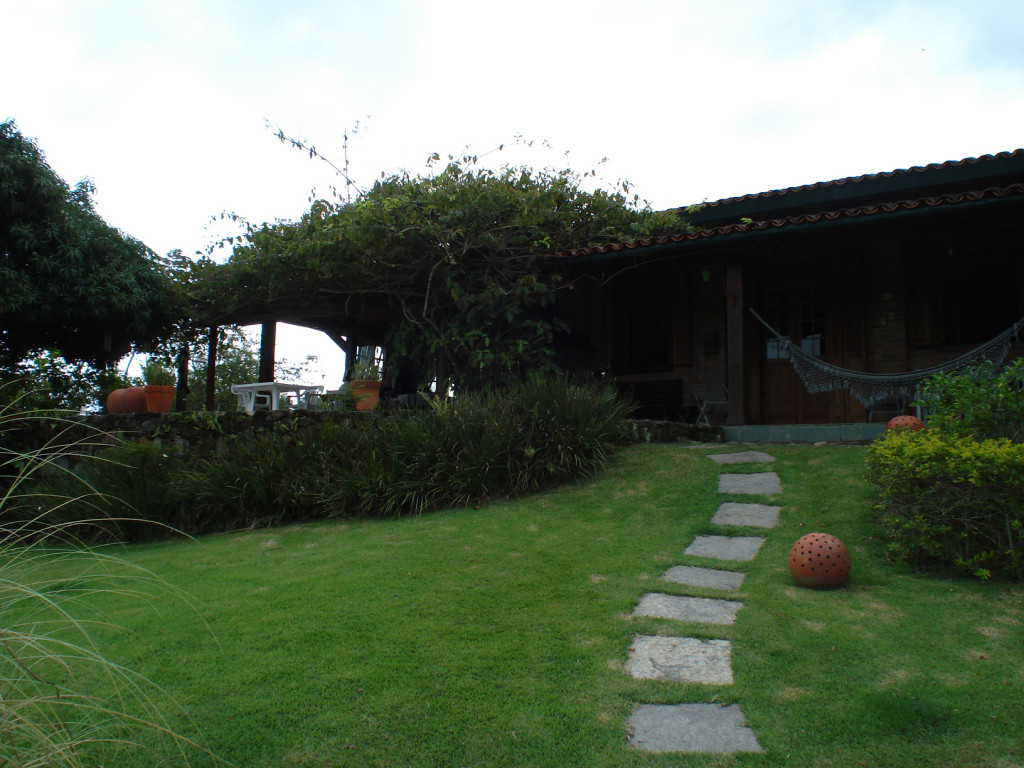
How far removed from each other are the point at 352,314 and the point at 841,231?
22.7 feet

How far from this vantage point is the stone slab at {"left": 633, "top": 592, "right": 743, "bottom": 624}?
3.66 m

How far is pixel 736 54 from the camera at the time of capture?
922cm

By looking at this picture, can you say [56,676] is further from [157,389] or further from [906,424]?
[157,389]

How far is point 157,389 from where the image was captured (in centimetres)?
905

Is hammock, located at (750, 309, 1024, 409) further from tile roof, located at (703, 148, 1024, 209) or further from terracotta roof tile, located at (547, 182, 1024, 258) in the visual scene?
tile roof, located at (703, 148, 1024, 209)

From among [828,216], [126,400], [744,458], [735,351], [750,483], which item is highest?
[828,216]

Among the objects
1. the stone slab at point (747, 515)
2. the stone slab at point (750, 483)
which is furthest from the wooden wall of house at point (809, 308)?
the stone slab at point (747, 515)

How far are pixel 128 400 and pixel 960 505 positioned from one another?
29.9ft

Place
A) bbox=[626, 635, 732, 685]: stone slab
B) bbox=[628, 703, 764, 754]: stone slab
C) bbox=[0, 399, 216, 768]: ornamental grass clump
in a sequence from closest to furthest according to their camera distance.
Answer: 1. bbox=[0, 399, 216, 768]: ornamental grass clump
2. bbox=[628, 703, 764, 754]: stone slab
3. bbox=[626, 635, 732, 685]: stone slab

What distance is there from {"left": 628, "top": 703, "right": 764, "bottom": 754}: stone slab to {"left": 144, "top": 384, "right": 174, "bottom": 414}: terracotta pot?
7980 mm

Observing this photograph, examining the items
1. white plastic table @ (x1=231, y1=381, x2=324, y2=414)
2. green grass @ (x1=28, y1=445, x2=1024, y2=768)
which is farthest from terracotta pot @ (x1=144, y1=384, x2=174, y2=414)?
green grass @ (x1=28, y1=445, x2=1024, y2=768)

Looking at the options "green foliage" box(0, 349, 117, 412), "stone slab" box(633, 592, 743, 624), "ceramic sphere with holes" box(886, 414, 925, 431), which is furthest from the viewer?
"green foliage" box(0, 349, 117, 412)

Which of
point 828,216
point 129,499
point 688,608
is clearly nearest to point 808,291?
point 828,216

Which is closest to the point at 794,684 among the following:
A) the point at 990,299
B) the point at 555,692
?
the point at 555,692
